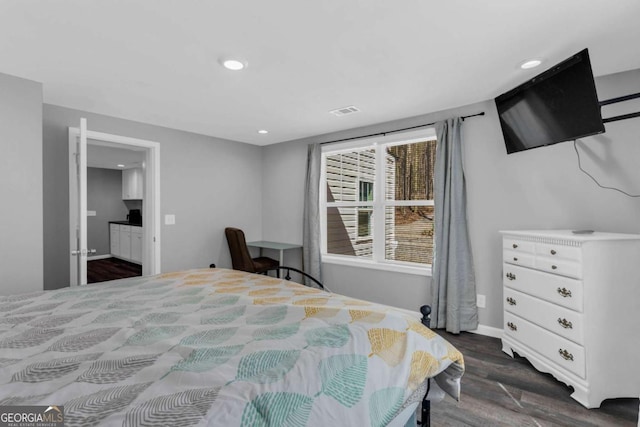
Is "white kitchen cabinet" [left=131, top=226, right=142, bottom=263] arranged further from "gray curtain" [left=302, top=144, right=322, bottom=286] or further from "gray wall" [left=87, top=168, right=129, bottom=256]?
"gray curtain" [left=302, top=144, right=322, bottom=286]

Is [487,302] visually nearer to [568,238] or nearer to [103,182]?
[568,238]

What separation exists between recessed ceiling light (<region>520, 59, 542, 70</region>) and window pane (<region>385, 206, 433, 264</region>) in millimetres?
1655

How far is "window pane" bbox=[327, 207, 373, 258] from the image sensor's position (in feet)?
13.4

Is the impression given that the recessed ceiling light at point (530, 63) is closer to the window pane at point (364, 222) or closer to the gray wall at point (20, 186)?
the window pane at point (364, 222)

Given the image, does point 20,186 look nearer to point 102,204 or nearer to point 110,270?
point 110,270

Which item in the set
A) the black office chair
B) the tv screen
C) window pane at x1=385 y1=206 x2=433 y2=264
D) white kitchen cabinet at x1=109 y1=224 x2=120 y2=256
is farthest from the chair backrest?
white kitchen cabinet at x1=109 y1=224 x2=120 y2=256

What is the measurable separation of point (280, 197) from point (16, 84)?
3.11 m

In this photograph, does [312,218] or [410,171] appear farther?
[312,218]

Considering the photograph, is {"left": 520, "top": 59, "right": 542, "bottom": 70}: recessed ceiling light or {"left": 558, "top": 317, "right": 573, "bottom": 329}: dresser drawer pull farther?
{"left": 520, "top": 59, "right": 542, "bottom": 70}: recessed ceiling light

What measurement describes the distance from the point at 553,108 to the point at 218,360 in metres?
2.62

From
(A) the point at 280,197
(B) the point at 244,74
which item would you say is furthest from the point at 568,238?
(A) the point at 280,197

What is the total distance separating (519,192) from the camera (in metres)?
2.88

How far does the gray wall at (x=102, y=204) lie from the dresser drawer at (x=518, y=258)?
8321mm

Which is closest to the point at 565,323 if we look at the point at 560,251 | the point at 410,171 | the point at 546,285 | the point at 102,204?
the point at 546,285
